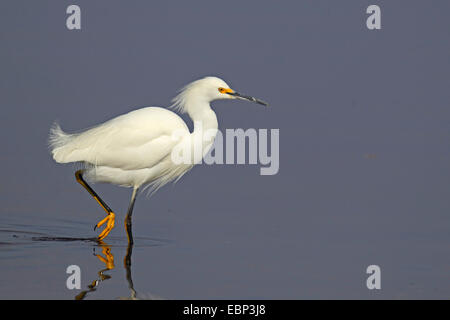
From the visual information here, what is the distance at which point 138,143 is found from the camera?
831cm

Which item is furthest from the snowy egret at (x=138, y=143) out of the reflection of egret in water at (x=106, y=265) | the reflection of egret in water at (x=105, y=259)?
the reflection of egret in water at (x=106, y=265)

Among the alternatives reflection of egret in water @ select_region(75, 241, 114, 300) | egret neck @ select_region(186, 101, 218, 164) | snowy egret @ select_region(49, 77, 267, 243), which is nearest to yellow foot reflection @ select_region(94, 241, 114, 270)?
reflection of egret in water @ select_region(75, 241, 114, 300)

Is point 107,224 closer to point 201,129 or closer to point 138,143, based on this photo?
point 138,143

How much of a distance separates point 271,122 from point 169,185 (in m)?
2.53

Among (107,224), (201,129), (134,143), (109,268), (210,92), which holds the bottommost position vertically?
(109,268)

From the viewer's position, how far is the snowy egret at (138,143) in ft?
27.2

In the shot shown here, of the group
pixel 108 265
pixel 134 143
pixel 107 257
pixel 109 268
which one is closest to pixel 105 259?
pixel 107 257

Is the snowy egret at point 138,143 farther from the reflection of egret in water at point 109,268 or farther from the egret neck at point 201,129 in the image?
the reflection of egret in water at point 109,268

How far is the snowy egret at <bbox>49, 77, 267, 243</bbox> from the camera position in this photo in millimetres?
8297

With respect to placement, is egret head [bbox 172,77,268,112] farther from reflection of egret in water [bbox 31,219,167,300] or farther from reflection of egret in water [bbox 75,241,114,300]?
reflection of egret in water [bbox 75,241,114,300]

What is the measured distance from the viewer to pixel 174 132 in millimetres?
8305

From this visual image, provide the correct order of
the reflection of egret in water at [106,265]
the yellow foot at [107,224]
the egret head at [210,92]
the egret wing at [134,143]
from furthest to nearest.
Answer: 1. the egret head at [210,92]
2. the egret wing at [134,143]
3. the yellow foot at [107,224]
4. the reflection of egret in water at [106,265]

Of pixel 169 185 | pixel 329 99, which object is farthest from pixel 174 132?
pixel 329 99
